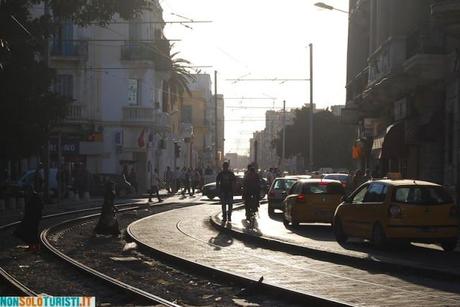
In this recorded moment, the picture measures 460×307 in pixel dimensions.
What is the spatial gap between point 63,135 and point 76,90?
3424 millimetres

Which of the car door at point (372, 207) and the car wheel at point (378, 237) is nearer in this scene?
the car wheel at point (378, 237)

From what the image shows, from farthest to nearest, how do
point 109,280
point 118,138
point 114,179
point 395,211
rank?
point 118,138, point 114,179, point 395,211, point 109,280

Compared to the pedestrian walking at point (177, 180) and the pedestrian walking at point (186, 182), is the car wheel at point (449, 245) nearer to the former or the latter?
the pedestrian walking at point (186, 182)

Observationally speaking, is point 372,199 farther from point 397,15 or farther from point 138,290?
point 397,15

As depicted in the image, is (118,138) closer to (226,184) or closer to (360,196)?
(226,184)

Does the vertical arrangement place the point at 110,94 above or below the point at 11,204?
above

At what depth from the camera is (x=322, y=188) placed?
24.5m

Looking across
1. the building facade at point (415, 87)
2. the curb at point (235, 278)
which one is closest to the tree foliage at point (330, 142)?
the building facade at point (415, 87)

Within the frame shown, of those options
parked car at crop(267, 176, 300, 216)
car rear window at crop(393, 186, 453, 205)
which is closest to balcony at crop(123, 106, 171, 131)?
parked car at crop(267, 176, 300, 216)

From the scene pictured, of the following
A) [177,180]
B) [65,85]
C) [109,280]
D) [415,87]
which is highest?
[65,85]

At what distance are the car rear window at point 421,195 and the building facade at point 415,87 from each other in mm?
4832

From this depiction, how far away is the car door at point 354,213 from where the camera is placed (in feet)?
60.8

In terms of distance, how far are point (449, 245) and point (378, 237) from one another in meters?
1.45

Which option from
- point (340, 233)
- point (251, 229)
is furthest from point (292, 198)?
point (340, 233)
